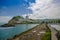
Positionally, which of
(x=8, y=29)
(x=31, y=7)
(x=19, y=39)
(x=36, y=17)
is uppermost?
(x=31, y=7)

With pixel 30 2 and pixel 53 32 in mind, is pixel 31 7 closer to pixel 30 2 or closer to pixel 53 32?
pixel 30 2

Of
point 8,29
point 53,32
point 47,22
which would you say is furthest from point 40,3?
point 8,29

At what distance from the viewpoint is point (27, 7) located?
2.15 metres

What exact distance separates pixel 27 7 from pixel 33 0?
14 centimetres

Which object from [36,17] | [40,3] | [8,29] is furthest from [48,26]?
[8,29]

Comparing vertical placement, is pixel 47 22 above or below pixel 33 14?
below

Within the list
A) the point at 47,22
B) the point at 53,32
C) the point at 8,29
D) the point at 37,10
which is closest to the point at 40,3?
the point at 37,10

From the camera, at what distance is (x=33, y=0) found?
215cm

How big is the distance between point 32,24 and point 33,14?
0.16 meters

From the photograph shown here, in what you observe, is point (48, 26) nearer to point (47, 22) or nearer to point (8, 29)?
point (47, 22)

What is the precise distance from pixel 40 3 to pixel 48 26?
38 cm

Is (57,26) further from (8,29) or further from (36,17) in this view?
(8,29)

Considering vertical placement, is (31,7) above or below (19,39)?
above

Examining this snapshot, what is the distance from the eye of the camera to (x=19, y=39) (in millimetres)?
2107
